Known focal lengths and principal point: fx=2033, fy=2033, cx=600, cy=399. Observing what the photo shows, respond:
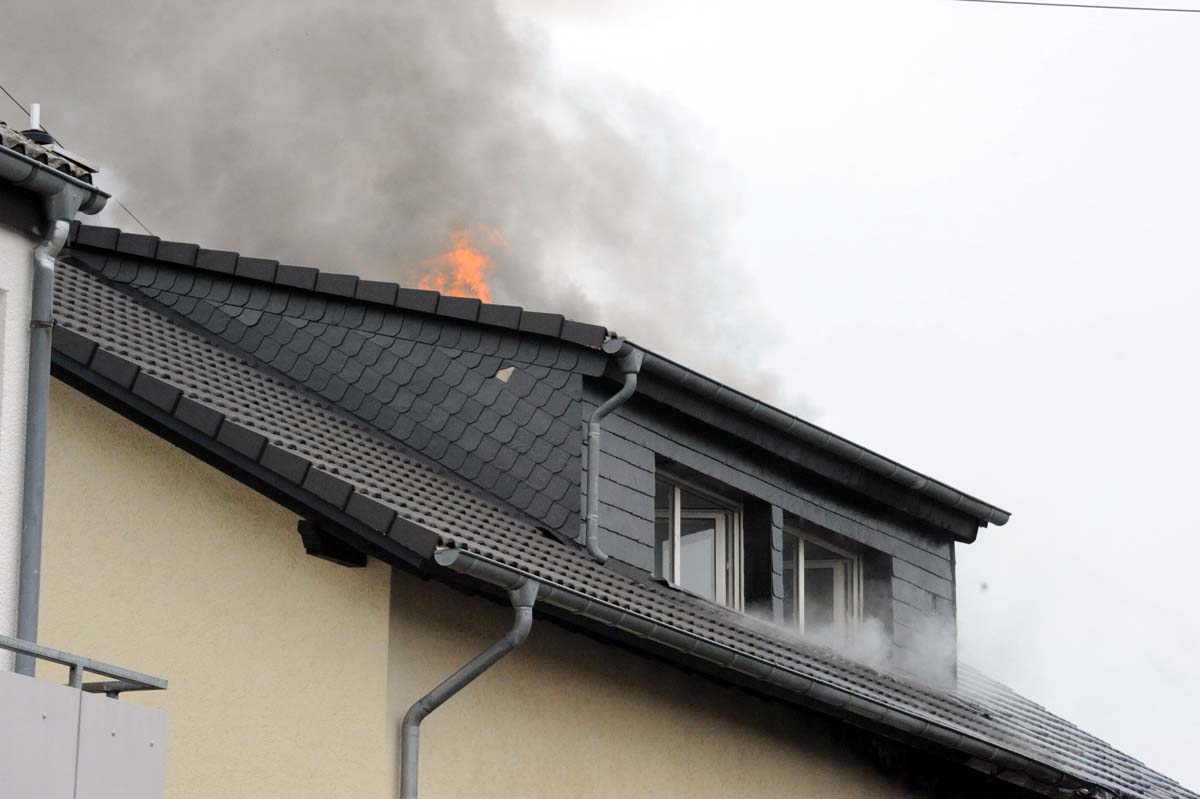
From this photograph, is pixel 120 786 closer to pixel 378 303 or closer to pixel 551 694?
pixel 551 694

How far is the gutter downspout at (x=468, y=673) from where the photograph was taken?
942 centimetres

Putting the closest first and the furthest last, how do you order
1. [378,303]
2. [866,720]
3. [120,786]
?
[120,786], [866,720], [378,303]

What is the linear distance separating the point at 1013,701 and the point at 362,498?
7.90m

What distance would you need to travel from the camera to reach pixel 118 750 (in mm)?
6715

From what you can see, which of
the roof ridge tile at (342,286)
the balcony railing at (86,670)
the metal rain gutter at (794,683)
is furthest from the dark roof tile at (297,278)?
the balcony railing at (86,670)

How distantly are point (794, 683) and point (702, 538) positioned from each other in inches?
101

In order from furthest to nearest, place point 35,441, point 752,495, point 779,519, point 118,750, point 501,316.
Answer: point 779,519 → point 752,495 → point 501,316 → point 35,441 → point 118,750

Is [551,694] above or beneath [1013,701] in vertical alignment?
beneath

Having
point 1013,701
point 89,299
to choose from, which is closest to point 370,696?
point 89,299

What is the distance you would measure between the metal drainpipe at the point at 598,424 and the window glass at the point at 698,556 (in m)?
1.65

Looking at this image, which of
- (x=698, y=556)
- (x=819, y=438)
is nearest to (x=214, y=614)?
(x=698, y=556)

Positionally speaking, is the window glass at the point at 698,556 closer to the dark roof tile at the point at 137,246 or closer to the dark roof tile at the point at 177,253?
the dark roof tile at the point at 177,253

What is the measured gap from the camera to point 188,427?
31.3ft

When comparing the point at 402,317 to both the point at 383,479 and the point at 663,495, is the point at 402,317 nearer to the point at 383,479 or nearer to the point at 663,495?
the point at 663,495
